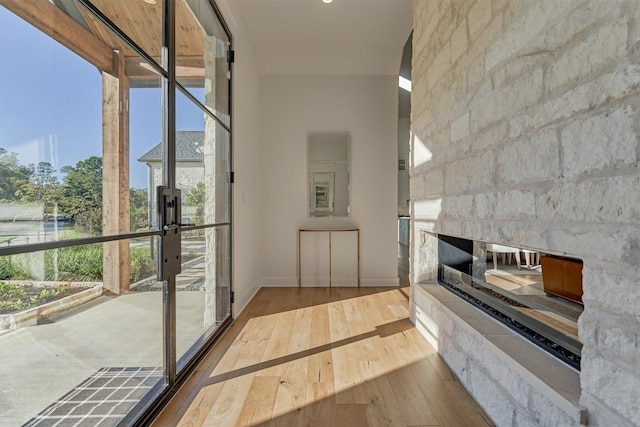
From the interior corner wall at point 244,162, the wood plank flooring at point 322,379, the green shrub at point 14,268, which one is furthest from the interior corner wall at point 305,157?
the green shrub at point 14,268

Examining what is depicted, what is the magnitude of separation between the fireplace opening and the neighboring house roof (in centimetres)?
184

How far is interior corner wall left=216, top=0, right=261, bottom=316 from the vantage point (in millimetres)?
3090

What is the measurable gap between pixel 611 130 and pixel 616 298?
48 centimetres

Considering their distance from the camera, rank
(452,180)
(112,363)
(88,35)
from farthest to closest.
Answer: (452,180), (112,363), (88,35)

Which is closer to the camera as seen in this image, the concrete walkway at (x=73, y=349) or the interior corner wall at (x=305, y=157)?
the concrete walkway at (x=73, y=349)

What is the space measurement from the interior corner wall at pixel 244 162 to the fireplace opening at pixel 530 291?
2096 mm

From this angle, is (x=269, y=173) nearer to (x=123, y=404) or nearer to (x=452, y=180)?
(x=452, y=180)

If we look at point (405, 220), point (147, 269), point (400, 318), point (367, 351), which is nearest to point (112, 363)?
point (147, 269)

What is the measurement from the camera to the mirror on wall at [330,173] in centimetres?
443

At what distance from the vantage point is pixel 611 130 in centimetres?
90

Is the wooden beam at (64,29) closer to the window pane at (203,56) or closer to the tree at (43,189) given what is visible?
the tree at (43,189)

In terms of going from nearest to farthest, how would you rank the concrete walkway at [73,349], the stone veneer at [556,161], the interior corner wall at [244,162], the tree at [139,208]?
the stone veneer at [556,161]
the concrete walkway at [73,349]
the tree at [139,208]
the interior corner wall at [244,162]

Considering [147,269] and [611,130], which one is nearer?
[611,130]

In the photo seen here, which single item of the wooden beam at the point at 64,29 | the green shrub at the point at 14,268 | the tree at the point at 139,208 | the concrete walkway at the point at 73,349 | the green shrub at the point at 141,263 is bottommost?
the concrete walkway at the point at 73,349
